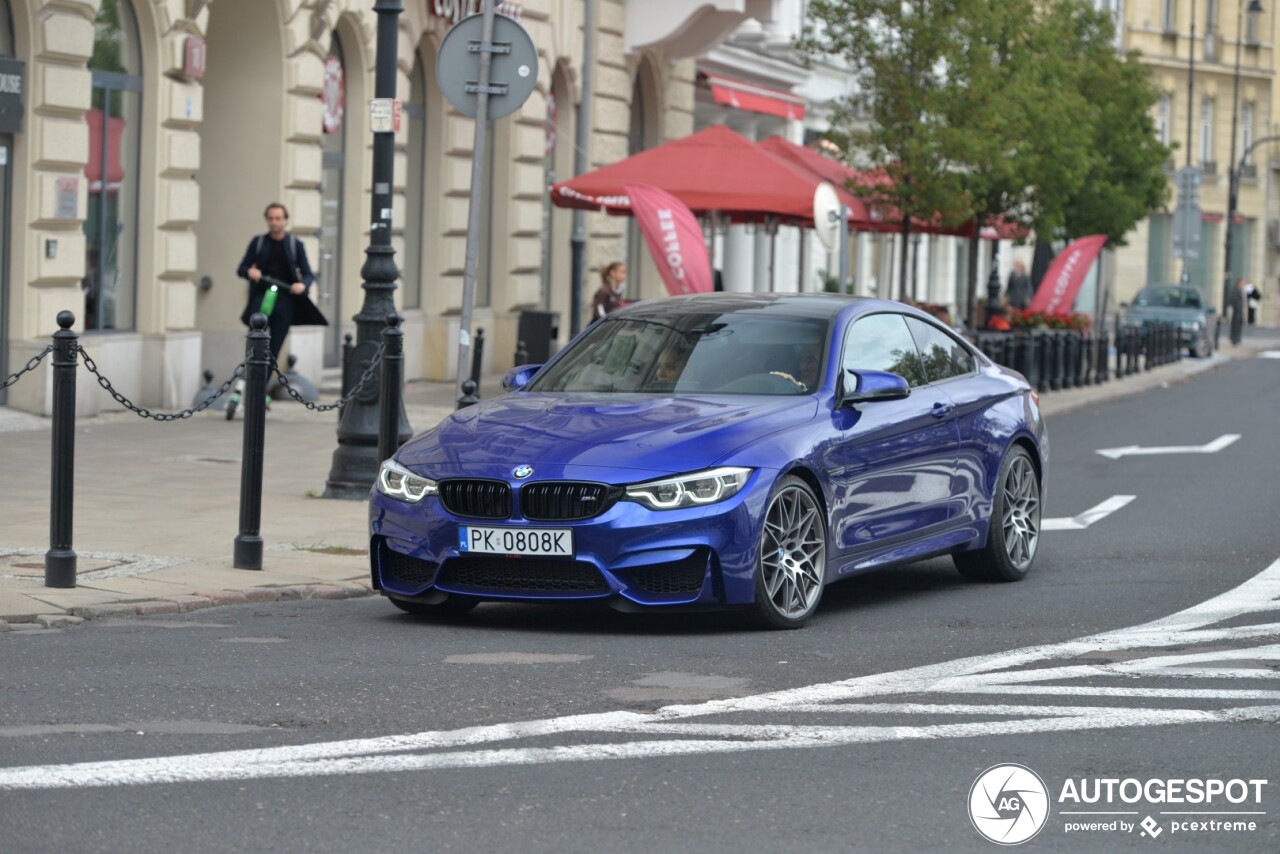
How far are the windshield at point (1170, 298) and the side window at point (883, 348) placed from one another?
42536 millimetres

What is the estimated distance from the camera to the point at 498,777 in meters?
6.23

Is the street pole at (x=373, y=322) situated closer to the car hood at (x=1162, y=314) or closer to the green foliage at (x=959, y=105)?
the green foliage at (x=959, y=105)

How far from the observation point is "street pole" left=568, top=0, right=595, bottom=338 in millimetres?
29406

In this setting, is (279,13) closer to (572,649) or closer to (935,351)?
(935,351)

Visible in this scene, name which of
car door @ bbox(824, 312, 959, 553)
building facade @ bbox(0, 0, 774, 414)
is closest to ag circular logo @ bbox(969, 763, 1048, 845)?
car door @ bbox(824, 312, 959, 553)

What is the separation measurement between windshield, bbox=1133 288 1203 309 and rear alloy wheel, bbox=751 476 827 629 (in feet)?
144

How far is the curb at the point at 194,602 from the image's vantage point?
925 cm

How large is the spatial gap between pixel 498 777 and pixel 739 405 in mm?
3665

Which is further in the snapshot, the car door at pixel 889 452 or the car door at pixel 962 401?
the car door at pixel 962 401

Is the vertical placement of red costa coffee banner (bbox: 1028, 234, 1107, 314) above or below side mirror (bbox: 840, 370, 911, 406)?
above

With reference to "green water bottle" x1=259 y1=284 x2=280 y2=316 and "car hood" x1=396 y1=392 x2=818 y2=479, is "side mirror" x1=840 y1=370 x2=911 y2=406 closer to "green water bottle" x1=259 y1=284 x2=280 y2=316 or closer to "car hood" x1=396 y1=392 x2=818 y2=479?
"car hood" x1=396 y1=392 x2=818 y2=479

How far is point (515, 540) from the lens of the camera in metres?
9.05

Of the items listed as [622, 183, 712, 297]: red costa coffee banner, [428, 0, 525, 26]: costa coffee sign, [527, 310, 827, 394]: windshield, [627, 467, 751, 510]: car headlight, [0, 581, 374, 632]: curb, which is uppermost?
[428, 0, 525, 26]: costa coffee sign

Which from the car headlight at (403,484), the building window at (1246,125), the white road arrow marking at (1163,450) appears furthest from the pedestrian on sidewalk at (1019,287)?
the building window at (1246,125)
